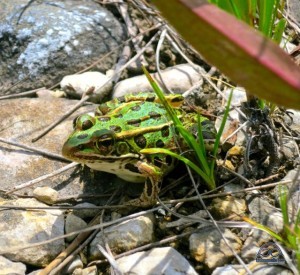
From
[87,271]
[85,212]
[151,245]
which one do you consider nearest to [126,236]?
[151,245]

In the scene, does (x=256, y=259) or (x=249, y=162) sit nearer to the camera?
(x=256, y=259)

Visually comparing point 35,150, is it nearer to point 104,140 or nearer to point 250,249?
point 104,140

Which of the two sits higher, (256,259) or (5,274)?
(256,259)

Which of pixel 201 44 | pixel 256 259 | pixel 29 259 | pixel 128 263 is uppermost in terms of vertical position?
pixel 201 44

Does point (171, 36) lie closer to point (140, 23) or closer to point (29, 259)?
point (140, 23)

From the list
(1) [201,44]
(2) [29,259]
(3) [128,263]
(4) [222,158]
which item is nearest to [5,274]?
(2) [29,259]

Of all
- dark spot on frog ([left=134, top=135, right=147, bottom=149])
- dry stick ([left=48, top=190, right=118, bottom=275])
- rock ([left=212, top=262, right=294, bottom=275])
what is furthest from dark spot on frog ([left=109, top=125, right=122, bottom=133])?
rock ([left=212, top=262, right=294, bottom=275])

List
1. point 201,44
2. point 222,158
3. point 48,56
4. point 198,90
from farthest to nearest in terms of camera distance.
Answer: point 48,56 → point 198,90 → point 222,158 → point 201,44
